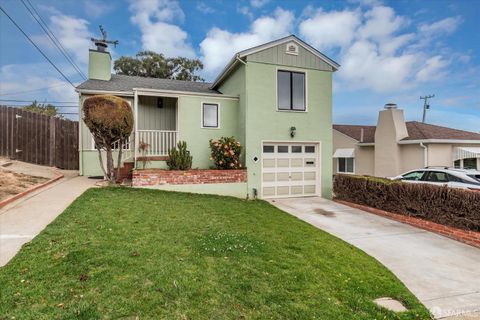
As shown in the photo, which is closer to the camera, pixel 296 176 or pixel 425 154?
pixel 296 176

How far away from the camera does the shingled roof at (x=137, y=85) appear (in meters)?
13.2

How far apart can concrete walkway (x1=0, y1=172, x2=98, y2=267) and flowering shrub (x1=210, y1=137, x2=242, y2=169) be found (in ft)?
16.3

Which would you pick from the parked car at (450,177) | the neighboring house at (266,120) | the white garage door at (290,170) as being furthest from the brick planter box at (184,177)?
the parked car at (450,177)

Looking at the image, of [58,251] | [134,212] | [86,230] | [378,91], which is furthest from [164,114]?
[378,91]

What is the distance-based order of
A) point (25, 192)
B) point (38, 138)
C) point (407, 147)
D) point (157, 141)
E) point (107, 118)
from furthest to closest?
point (407, 147) → point (38, 138) → point (157, 141) → point (107, 118) → point (25, 192)

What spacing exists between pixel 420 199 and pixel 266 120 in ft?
20.8

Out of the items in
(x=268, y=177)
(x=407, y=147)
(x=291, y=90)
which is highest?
(x=291, y=90)

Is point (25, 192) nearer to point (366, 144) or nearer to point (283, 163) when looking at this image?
point (283, 163)

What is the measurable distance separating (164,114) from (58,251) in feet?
34.2

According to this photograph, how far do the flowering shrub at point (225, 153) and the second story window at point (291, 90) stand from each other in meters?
2.80

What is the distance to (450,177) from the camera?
10516 mm

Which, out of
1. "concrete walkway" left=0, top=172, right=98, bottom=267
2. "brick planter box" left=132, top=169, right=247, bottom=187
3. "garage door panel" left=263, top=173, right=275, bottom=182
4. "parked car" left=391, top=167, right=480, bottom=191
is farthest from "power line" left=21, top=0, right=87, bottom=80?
"parked car" left=391, top=167, right=480, bottom=191

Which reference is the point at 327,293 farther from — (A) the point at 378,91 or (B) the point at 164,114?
(A) the point at 378,91

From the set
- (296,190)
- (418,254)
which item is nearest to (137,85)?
(296,190)
